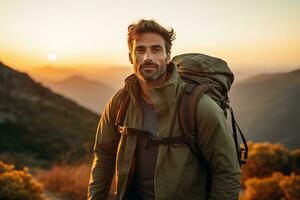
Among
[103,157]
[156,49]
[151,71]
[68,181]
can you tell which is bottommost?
[68,181]

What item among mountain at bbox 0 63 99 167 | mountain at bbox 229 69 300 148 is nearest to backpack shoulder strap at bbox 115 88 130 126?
mountain at bbox 0 63 99 167

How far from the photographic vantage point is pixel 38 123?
84.7 ft

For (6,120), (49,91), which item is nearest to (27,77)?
(49,91)

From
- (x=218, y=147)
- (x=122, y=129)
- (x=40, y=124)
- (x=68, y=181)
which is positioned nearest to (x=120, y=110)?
(x=122, y=129)

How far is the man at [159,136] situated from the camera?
237 centimetres

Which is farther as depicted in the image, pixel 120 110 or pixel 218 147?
pixel 120 110

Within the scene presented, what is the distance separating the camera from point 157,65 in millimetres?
2535

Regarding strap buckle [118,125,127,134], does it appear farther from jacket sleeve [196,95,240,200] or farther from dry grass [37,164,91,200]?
dry grass [37,164,91,200]

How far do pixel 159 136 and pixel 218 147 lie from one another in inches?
13.4

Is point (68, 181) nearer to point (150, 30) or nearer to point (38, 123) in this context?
point (150, 30)

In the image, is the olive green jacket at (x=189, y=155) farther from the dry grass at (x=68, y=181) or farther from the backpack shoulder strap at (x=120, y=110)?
the dry grass at (x=68, y=181)

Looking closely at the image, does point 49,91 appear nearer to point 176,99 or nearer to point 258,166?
point 258,166

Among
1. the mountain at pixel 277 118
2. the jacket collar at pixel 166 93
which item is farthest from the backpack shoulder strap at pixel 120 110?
the mountain at pixel 277 118

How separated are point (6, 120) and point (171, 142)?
2335 cm
